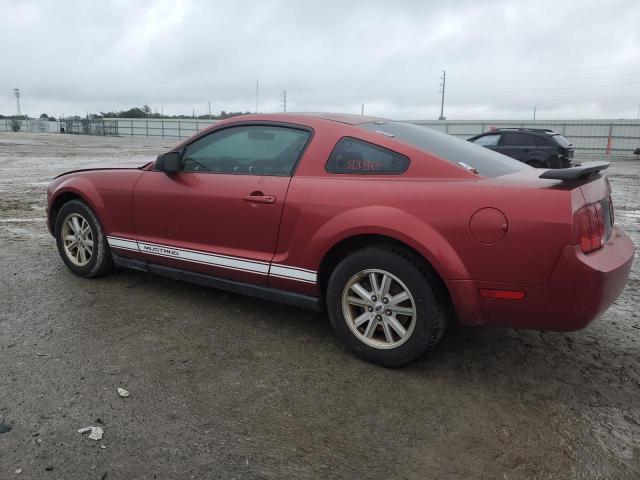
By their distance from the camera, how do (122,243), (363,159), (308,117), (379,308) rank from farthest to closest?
(122,243)
(308,117)
(363,159)
(379,308)

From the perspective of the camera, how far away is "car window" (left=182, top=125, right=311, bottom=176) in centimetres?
351

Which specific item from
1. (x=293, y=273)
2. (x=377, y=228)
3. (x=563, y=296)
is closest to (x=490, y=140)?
(x=293, y=273)

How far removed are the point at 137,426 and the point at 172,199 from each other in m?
1.89

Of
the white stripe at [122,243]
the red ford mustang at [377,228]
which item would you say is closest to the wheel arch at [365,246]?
the red ford mustang at [377,228]

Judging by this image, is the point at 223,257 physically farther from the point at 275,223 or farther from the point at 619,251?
the point at 619,251

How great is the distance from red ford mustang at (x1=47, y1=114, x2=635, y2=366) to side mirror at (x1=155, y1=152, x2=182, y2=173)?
0.01m

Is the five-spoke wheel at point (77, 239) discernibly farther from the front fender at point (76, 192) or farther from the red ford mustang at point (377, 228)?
the red ford mustang at point (377, 228)

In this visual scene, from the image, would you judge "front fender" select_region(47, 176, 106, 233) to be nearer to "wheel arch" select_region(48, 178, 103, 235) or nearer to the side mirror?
"wheel arch" select_region(48, 178, 103, 235)

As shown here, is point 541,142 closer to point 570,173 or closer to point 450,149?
point 450,149

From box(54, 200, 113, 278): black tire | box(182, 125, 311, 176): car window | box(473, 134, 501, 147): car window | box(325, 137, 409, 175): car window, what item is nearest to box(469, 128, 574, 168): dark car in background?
box(473, 134, 501, 147): car window

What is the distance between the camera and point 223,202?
363 centimetres

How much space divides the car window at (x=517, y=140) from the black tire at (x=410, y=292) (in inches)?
446

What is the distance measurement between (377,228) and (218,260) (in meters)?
1.31

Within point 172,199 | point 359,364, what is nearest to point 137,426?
point 359,364
